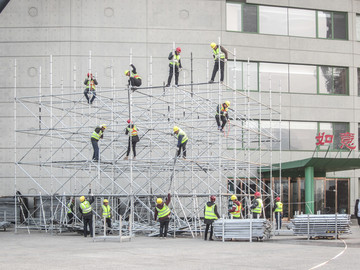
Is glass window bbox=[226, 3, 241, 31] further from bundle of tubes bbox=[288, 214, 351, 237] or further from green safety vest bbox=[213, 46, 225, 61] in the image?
bundle of tubes bbox=[288, 214, 351, 237]

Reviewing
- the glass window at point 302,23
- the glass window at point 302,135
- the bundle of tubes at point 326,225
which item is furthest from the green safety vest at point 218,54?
the glass window at point 302,23

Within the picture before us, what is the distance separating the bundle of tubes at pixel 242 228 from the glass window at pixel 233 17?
17.2 meters

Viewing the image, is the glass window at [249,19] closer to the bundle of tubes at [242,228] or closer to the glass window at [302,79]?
the glass window at [302,79]

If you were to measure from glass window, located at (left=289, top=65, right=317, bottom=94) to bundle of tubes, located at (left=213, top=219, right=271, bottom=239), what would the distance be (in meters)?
17.1

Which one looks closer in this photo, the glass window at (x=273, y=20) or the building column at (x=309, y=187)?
the building column at (x=309, y=187)

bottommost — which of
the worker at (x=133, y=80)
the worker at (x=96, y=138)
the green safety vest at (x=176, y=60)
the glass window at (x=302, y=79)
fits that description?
the worker at (x=96, y=138)

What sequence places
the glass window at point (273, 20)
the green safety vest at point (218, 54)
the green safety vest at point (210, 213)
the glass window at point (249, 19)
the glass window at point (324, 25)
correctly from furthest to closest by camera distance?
the glass window at point (324, 25) → the glass window at point (273, 20) → the glass window at point (249, 19) → the green safety vest at point (218, 54) → the green safety vest at point (210, 213)

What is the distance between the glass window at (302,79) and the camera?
128 feet

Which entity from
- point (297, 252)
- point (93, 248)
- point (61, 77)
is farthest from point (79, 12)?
point (297, 252)

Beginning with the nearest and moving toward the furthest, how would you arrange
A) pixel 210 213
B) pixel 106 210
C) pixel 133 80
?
pixel 210 213, pixel 106 210, pixel 133 80

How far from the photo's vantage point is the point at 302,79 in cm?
3916

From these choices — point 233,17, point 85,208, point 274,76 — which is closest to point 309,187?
point 274,76

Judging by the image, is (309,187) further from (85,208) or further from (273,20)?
(85,208)

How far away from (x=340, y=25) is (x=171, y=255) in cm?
2715
